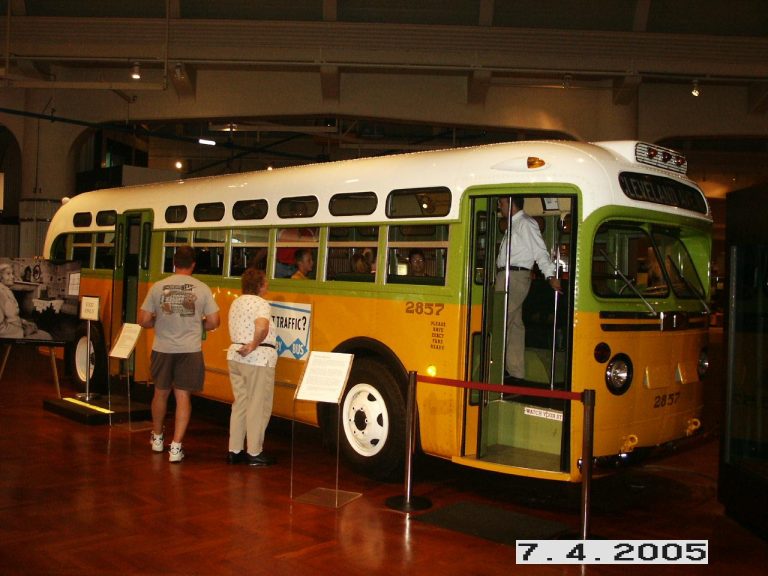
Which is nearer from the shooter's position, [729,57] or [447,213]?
[447,213]

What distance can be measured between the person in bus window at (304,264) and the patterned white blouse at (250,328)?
2.22 feet

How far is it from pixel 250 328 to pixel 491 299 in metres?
2.08

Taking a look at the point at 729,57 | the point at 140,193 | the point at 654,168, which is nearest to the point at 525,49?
the point at 729,57

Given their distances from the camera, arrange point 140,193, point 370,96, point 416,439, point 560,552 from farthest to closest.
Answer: point 370,96, point 140,193, point 416,439, point 560,552

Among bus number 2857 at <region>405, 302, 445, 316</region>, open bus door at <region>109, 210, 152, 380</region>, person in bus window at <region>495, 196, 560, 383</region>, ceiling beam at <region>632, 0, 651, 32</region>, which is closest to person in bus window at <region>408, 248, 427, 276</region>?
bus number 2857 at <region>405, 302, 445, 316</region>

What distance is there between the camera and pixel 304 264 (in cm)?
752

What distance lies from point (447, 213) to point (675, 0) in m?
8.92

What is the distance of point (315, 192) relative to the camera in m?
7.45

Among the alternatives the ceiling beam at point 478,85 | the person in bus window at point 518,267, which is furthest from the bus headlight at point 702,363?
the ceiling beam at point 478,85

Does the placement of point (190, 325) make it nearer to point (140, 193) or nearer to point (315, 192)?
point (315, 192)

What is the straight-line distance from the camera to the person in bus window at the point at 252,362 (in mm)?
6828

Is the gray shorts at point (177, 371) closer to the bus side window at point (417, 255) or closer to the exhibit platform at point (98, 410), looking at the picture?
the exhibit platform at point (98, 410)

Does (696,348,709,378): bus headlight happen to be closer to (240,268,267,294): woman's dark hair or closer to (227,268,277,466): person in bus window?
(227,268,277,466): person in bus window

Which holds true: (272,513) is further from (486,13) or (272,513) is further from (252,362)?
(486,13)
